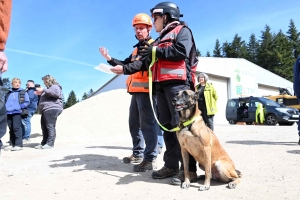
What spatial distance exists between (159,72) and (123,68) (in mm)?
495

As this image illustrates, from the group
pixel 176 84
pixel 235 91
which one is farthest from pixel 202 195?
pixel 235 91

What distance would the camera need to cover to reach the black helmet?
12.2ft

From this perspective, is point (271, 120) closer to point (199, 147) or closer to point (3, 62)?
point (199, 147)

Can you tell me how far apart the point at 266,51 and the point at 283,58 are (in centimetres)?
548

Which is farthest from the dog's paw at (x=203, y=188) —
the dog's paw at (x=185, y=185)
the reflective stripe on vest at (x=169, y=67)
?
the reflective stripe on vest at (x=169, y=67)

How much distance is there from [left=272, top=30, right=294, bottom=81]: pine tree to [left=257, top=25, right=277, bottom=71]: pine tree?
1263 millimetres

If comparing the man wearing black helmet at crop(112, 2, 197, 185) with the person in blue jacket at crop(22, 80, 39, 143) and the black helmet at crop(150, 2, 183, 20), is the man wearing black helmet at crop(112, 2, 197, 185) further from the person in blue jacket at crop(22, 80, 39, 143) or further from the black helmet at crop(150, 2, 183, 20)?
the person in blue jacket at crop(22, 80, 39, 143)

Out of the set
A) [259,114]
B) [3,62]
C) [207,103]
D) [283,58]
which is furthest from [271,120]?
[283,58]

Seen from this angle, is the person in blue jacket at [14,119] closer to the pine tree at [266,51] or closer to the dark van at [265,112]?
the dark van at [265,112]

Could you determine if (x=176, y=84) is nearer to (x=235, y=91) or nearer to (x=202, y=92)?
(x=202, y=92)

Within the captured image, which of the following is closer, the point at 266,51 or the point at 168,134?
the point at 168,134

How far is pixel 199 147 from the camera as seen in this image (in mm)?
3361

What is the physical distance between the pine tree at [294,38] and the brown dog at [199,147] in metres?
84.0

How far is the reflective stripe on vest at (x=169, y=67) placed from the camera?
3539 mm
